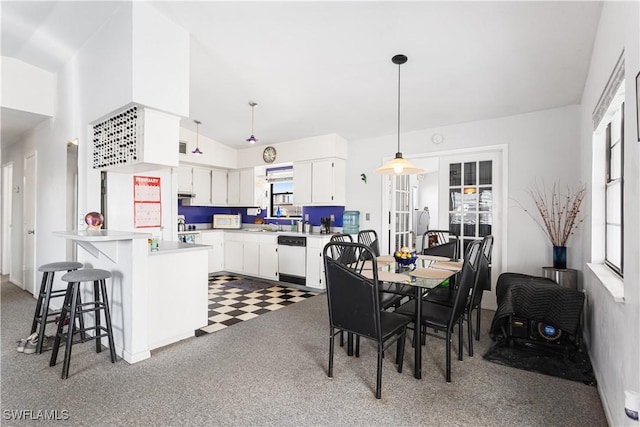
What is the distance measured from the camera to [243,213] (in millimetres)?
6551

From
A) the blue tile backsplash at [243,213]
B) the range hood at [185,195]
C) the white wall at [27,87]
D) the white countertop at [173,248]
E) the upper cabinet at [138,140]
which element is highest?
the white wall at [27,87]

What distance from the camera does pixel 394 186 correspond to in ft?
15.6

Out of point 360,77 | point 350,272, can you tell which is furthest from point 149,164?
point 360,77

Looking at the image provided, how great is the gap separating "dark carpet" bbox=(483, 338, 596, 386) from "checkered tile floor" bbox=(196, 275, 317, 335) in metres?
2.41

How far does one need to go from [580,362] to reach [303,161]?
13.3ft

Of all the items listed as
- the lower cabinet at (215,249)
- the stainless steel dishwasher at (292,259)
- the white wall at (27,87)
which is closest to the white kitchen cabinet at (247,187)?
the lower cabinet at (215,249)

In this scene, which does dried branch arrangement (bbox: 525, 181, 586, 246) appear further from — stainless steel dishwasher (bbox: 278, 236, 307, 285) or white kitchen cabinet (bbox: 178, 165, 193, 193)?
white kitchen cabinet (bbox: 178, 165, 193, 193)

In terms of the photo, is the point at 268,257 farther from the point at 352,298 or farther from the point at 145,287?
the point at 352,298

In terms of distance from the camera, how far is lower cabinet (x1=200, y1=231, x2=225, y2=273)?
5.65 m

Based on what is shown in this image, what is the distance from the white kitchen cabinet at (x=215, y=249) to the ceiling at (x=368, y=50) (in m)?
2.48

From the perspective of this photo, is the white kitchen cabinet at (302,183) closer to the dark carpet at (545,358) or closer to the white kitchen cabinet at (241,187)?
the white kitchen cabinet at (241,187)

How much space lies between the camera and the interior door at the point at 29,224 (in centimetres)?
434

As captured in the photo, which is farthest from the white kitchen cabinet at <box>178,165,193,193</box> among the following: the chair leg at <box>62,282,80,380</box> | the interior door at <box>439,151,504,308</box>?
the interior door at <box>439,151,504,308</box>

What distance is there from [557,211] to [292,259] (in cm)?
345
